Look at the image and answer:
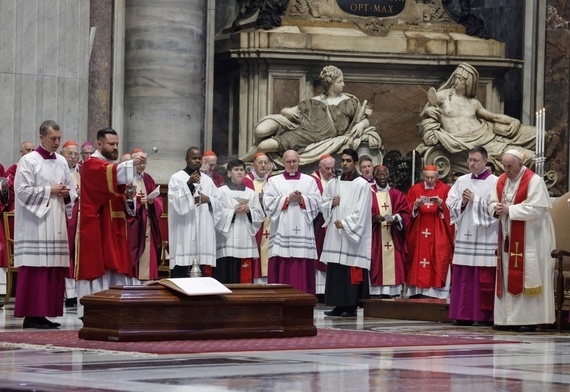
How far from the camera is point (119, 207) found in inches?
478

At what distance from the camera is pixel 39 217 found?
39.5ft

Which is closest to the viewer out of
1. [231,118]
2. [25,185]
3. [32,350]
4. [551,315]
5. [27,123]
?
[32,350]

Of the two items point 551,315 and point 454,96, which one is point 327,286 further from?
point 454,96

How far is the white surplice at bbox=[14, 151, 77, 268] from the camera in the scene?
11977mm

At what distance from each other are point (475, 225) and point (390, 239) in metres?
3.33

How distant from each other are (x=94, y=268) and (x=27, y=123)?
494cm

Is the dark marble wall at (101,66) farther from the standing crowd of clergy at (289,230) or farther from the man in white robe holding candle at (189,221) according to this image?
the man in white robe holding candle at (189,221)

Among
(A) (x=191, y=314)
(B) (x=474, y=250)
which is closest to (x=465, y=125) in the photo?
(B) (x=474, y=250)

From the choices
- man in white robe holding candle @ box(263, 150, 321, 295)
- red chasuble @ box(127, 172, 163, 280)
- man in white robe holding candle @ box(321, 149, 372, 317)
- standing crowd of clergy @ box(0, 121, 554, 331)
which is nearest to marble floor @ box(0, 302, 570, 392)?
standing crowd of clergy @ box(0, 121, 554, 331)

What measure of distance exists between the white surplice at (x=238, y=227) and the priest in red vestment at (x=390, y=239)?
4.90 ft

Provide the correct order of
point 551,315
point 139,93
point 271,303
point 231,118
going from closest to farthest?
1. point 271,303
2. point 551,315
3. point 139,93
4. point 231,118

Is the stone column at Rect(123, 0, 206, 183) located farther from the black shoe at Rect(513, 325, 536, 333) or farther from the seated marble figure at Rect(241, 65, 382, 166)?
the black shoe at Rect(513, 325, 536, 333)

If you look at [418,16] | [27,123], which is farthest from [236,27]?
[27,123]

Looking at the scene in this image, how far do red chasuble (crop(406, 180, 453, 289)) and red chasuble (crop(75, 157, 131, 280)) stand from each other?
5.59 m
